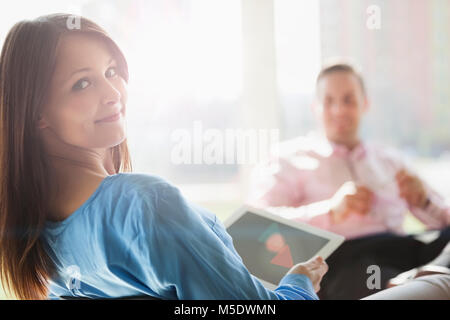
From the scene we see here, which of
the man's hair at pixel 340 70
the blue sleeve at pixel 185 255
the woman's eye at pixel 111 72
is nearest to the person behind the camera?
the blue sleeve at pixel 185 255

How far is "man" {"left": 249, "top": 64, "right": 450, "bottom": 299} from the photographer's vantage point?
1.11 metres

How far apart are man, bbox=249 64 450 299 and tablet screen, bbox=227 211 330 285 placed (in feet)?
0.14

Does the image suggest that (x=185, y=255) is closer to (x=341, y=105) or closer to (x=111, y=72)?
(x=111, y=72)

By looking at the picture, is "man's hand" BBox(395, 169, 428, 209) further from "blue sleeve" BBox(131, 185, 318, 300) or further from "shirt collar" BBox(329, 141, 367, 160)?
"blue sleeve" BBox(131, 185, 318, 300)

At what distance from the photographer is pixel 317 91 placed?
3.64 feet

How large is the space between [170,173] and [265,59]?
1.12 ft

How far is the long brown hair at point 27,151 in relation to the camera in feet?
3.10

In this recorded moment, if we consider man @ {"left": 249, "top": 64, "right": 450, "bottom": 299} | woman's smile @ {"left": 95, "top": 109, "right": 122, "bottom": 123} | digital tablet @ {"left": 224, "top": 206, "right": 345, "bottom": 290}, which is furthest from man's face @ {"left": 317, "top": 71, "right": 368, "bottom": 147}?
woman's smile @ {"left": 95, "top": 109, "right": 122, "bottom": 123}

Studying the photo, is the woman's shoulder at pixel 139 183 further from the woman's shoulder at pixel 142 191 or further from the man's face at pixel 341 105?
the man's face at pixel 341 105

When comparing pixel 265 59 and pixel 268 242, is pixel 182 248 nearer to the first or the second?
pixel 268 242

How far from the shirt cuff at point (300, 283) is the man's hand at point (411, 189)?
36 cm

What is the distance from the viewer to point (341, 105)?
113cm

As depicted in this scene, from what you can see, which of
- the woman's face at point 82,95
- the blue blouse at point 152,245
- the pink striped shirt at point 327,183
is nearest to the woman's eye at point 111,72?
the woman's face at point 82,95
